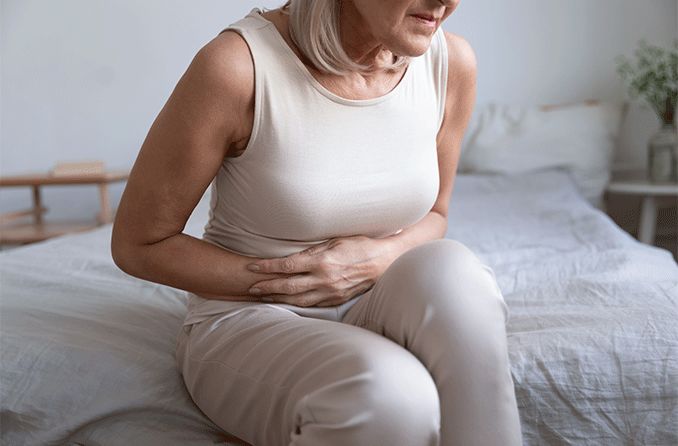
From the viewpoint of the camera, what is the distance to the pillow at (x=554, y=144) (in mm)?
2904

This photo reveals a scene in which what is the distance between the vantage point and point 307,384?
810 millimetres

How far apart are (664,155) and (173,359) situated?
2301 millimetres

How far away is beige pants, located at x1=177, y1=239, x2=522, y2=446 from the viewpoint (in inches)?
30.3

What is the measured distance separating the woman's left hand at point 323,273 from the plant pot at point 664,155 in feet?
6.92

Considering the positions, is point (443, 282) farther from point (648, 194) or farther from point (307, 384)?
point (648, 194)

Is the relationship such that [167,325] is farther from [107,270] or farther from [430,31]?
[430,31]

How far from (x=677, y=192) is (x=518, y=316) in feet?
5.85

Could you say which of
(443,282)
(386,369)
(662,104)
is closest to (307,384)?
(386,369)

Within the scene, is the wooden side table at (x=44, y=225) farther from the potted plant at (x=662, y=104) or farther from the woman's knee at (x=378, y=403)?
the woman's knee at (x=378, y=403)

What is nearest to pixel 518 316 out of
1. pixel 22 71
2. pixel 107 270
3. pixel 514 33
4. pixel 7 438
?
pixel 7 438

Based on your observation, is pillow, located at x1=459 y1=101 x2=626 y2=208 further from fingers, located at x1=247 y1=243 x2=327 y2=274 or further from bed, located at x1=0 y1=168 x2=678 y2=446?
fingers, located at x1=247 y1=243 x2=327 y2=274

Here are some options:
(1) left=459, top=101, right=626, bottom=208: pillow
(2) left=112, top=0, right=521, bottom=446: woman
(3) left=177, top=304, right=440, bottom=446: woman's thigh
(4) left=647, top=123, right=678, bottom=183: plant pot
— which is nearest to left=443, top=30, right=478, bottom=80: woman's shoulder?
(2) left=112, top=0, right=521, bottom=446: woman

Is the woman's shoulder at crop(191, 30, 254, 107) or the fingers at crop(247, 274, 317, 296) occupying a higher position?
the woman's shoulder at crop(191, 30, 254, 107)

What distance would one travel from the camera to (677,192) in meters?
2.76
